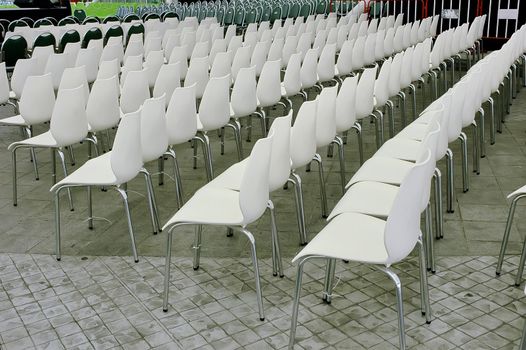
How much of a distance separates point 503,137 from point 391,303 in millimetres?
4225

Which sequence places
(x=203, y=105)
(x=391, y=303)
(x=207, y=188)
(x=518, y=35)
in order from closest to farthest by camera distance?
(x=391, y=303) → (x=207, y=188) → (x=203, y=105) → (x=518, y=35)

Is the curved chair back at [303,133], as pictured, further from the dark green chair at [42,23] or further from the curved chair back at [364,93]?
the dark green chair at [42,23]

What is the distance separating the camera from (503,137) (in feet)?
24.5

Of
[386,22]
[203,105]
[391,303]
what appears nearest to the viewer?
[391,303]

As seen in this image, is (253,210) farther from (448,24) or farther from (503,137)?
(448,24)

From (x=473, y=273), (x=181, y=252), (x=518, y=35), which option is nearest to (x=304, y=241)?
(x=181, y=252)

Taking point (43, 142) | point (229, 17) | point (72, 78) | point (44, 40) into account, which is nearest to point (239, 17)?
point (229, 17)

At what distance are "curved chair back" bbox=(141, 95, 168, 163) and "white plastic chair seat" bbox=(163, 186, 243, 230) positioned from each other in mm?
830

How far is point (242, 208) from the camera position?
358 centimetres

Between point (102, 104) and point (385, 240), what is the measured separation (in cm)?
333

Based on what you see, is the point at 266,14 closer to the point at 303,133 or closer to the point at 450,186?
the point at 450,186

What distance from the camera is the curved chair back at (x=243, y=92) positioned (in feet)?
20.0

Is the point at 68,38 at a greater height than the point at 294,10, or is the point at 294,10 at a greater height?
the point at 68,38

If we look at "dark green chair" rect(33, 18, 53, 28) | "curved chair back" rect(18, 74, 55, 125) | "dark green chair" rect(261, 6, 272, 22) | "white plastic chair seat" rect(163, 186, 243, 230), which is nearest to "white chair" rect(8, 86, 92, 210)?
"curved chair back" rect(18, 74, 55, 125)
